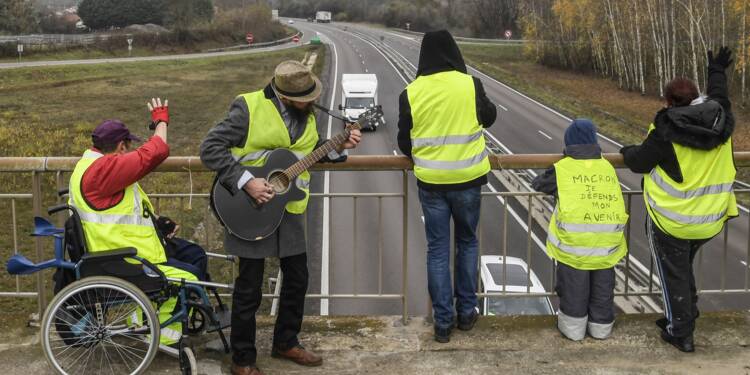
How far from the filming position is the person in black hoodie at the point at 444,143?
5234mm

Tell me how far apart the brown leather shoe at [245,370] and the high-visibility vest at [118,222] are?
2.78ft

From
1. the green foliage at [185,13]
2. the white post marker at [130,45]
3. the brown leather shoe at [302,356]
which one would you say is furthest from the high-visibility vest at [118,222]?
the green foliage at [185,13]

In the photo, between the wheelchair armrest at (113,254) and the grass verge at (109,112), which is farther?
the grass verge at (109,112)

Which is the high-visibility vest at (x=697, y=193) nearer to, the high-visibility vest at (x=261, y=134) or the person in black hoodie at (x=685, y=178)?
the person in black hoodie at (x=685, y=178)

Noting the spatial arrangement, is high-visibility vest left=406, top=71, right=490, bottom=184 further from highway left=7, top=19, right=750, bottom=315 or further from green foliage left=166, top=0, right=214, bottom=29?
green foliage left=166, top=0, right=214, bottom=29

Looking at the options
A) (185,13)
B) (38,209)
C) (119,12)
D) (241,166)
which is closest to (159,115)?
(241,166)

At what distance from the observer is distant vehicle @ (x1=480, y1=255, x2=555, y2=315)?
13.1 meters

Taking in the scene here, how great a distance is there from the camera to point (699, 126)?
5.14m

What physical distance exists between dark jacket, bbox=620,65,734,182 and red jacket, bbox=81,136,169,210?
332 cm

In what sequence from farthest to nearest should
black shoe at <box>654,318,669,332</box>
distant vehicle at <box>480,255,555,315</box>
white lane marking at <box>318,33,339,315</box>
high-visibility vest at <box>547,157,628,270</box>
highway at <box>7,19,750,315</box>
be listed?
white lane marking at <box>318,33,339,315</box> → highway at <box>7,19,750,315</box> → distant vehicle at <box>480,255,555,315</box> → black shoe at <box>654,318,669,332</box> → high-visibility vest at <box>547,157,628,270</box>

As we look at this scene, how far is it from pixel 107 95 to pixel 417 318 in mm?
45178

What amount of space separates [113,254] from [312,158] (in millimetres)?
1354

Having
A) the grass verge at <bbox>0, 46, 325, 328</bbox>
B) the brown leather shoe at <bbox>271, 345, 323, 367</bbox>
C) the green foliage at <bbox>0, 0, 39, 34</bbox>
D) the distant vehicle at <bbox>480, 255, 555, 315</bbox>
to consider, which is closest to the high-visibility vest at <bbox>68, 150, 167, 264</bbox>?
the brown leather shoe at <bbox>271, 345, 323, 367</bbox>

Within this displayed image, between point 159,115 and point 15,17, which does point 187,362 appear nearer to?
point 159,115
